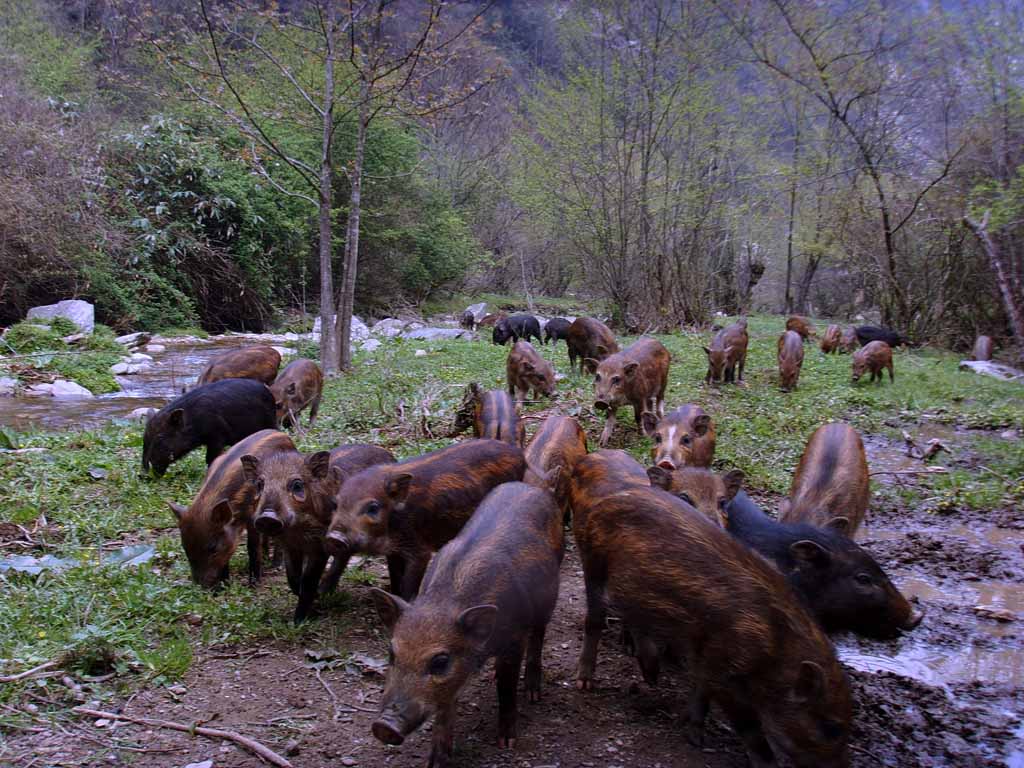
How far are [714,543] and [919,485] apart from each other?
4.70 meters

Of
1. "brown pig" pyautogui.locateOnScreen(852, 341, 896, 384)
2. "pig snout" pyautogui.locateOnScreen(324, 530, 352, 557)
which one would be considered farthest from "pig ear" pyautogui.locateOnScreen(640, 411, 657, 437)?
"brown pig" pyautogui.locateOnScreen(852, 341, 896, 384)

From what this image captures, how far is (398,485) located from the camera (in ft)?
13.3

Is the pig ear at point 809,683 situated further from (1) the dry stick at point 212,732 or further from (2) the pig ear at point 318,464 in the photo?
(2) the pig ear at point 318,464

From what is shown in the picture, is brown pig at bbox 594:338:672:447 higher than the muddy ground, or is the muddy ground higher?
brown pig at bbox 594:338:672:447

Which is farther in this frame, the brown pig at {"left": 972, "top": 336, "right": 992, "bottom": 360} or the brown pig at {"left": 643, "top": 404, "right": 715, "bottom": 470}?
the brown pig at {"left": 972, "top": 336, "right": 992, "bottom": 360}

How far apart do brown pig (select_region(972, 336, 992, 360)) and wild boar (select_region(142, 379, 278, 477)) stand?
14.3m

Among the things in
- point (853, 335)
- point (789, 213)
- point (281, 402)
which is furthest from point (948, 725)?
point (789, 213)

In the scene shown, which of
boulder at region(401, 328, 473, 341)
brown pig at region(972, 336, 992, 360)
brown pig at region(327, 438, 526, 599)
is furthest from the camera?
boulder at region(401, 328, 473, 341)

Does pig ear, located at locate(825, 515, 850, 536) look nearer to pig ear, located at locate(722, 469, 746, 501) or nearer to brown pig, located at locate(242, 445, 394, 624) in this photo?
pig ear, located at locate(722, 469, 746, 501)

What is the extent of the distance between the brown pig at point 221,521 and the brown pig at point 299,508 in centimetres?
29

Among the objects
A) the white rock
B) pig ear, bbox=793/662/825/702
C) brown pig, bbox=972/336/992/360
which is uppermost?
brown pig, bbox=972/336/992/360

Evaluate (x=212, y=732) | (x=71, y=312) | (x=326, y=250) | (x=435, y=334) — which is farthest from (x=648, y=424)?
(x=435, y=334)

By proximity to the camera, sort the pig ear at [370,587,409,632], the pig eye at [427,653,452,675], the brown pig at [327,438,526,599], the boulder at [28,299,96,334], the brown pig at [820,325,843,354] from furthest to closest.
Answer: the brown pig at [820,325,843,354] < the boulder at [28,299,96,334] < the brown pig at [327,438,526,599] < the pig ear at [370,587,409,632] < the pig eye at [427,653,452,675]

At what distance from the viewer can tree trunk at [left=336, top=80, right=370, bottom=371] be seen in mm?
12727
